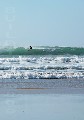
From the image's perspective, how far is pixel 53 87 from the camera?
1401 cm

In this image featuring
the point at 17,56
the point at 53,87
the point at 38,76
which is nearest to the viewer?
the point at 53,87

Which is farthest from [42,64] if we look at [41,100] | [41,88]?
[41,100]

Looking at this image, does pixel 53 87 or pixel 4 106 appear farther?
pixel 53 87

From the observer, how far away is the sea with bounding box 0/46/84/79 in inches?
744

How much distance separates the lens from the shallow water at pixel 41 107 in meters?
8.68

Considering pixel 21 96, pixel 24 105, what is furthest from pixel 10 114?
pixel 21 96

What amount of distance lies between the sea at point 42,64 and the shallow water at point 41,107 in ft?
21.1

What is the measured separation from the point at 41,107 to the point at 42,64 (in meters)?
15.1

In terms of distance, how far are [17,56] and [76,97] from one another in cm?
1946

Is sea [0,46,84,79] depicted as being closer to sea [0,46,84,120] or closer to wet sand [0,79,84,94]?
sea [0,46,84,120]

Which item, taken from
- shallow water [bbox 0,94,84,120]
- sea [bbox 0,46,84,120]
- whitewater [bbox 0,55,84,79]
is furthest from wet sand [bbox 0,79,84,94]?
whitewater [bbox 0,55,84,79]

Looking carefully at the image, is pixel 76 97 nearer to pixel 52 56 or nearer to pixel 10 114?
pixel 10 114

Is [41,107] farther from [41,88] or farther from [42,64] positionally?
[42,64]

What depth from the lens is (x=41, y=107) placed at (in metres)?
9.77
